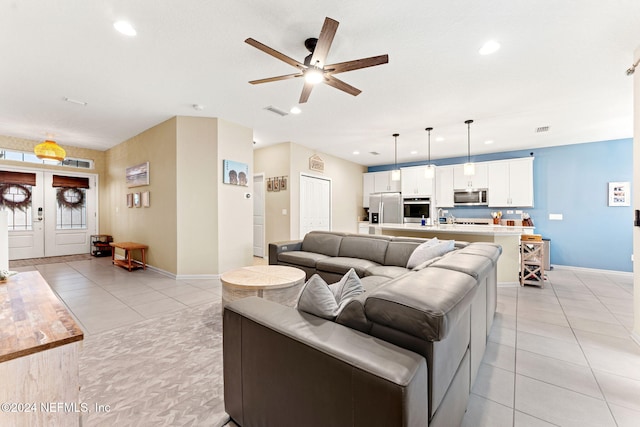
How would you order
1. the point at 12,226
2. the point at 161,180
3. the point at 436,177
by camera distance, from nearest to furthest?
the point at 161,180 → the point at 12,226 → the point at 436,177

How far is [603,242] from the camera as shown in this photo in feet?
17.7

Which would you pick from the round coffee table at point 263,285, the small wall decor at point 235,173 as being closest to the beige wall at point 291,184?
the small wall decor at point 235,173

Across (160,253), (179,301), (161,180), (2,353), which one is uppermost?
(161,180)

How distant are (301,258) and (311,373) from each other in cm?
295

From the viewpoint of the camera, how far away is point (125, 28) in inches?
92.0

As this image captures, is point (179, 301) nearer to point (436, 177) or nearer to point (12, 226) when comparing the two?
point (12, 226)

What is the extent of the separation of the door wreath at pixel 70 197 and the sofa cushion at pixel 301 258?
6.34 m

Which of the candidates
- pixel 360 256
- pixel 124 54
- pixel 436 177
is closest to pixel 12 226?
pixel 124 54

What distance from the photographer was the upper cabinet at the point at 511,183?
604cm

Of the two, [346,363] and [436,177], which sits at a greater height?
[436,177]

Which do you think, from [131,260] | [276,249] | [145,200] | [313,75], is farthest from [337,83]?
[131,260]

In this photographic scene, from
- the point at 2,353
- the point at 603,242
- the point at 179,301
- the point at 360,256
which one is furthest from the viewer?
the point at 603,242

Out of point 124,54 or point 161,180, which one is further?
point 161,180

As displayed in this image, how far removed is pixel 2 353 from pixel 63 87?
4.15 m
